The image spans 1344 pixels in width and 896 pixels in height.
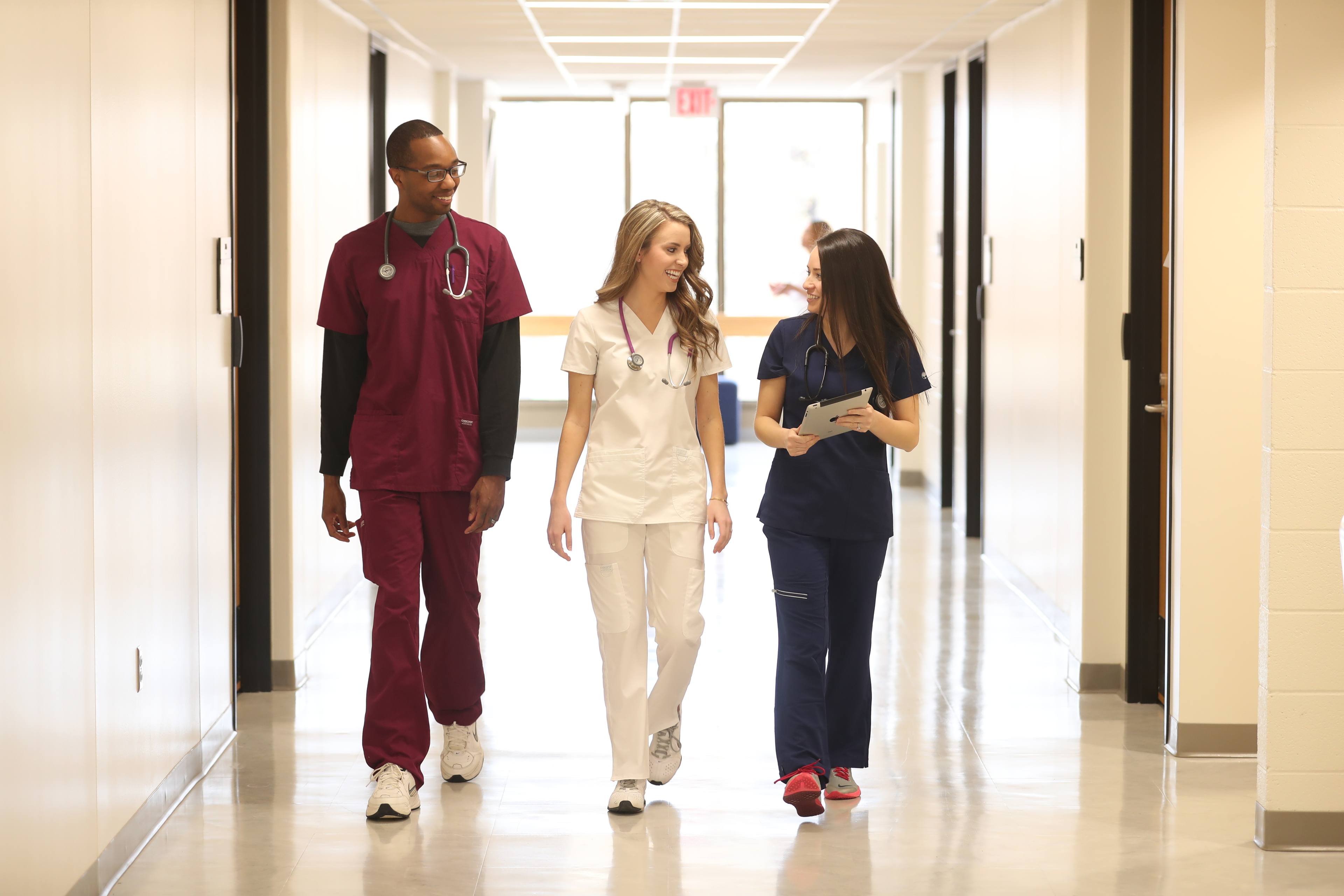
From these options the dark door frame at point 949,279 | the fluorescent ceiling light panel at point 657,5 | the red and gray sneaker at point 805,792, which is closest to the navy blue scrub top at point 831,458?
the red and gray sneaker at point 805,792

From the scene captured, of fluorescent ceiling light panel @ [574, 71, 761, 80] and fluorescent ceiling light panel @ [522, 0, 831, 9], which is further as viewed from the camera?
fluorescent ceiling light panel @ [574, 71, 761, 80]

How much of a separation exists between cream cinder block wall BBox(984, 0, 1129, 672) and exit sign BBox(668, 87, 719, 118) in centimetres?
392

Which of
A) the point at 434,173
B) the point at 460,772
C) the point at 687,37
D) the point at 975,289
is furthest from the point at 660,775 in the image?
the point at 687,37

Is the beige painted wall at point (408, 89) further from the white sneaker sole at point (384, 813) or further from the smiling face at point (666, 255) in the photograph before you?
the white sneaker sole at point (384, 813)

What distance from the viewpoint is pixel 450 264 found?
362 centimetres

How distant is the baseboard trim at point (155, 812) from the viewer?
3102 mm

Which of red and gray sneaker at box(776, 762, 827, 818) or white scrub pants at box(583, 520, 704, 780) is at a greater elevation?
white scrub pants at box(583, 520, 704, 780)

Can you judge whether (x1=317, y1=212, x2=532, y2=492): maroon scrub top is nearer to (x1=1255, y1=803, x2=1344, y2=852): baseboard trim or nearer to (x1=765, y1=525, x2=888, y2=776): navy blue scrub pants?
(x1=765, y1=525, x2=888, y2=776): navy blue scrub pants

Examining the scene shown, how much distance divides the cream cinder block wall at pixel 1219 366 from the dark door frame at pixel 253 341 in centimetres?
286

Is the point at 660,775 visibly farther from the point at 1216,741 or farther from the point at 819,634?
the point at 1216,741

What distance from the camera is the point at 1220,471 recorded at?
4172mm

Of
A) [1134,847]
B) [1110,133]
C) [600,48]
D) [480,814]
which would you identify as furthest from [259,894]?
[600,48]

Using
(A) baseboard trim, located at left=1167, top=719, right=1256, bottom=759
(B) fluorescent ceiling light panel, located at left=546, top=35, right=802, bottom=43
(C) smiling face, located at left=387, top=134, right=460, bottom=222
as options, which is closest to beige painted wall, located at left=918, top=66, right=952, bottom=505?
(B) fluorescent ceiling light panel, located at left=546, top=35, right=802, bottom=43

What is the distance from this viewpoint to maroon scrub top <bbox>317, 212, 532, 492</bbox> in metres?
3.60
